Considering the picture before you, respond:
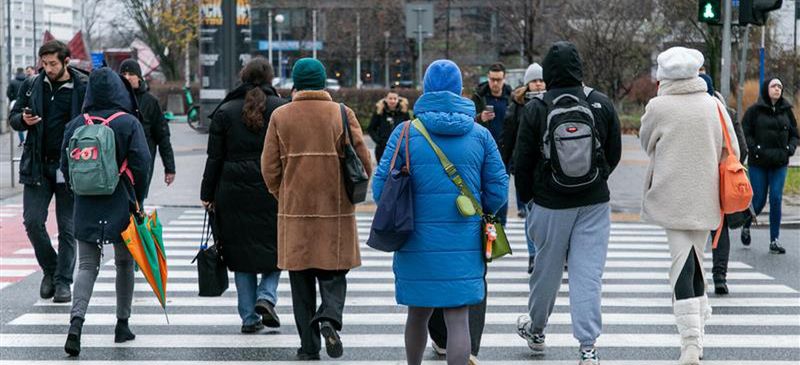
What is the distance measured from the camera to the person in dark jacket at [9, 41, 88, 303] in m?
9.38

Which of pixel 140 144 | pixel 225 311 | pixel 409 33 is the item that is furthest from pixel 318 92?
pixel 409 33

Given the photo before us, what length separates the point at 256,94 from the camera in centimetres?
793

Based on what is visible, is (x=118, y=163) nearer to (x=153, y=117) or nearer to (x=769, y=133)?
(x=153, y=117)

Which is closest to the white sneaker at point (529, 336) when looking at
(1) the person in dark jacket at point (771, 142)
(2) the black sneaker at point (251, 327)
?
(2) the black sneaker at point (251, 327)

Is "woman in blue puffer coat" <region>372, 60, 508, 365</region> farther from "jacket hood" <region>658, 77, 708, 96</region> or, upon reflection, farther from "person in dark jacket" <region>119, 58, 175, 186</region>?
"person in dark jacket" <region>119, 58, 175, 186</region>

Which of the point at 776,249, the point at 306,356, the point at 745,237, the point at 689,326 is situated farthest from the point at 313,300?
the point at 745,237

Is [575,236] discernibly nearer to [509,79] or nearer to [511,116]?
[511,116]

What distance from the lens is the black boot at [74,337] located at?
25.3 feet

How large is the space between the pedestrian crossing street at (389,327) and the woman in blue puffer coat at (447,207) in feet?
4.66

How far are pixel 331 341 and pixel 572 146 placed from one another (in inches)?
68.6

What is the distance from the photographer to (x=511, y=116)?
1091 centimetres

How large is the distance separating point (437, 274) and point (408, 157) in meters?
0.57

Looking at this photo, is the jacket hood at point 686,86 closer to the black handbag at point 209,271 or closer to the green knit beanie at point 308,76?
the green knit beanie at point 308,76

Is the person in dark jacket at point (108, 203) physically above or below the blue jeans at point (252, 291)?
above
